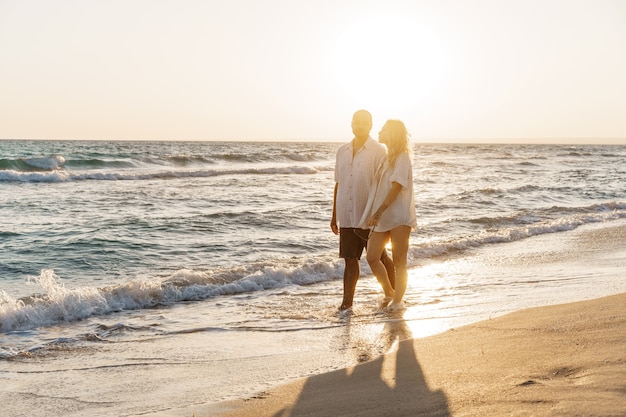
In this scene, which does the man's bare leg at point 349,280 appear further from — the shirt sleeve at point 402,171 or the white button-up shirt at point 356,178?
the shirt sleeve at point 402,171

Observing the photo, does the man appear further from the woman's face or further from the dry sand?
the dry sand

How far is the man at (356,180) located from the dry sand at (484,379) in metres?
1.75

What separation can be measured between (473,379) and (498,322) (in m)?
1.88

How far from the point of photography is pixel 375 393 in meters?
4.00

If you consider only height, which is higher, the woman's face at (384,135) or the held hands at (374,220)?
the woman's face at (384,135)

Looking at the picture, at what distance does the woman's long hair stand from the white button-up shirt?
1.08ft

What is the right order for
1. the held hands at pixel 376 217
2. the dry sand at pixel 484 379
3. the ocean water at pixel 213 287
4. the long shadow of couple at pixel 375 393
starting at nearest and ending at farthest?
the dry sand at pixel 484 379 → the long shadow of couple at pixel 375 393 → the ocean water at pixel 213 287 → the held hands at pixel 376 217

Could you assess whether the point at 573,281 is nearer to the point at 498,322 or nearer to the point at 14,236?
the point at 498,322

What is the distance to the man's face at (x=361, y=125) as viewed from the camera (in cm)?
675

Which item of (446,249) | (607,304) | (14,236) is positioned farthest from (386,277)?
(14,236)

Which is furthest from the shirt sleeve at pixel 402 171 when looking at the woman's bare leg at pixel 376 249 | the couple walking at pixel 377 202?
the woman's bare leg at pixel 376 249

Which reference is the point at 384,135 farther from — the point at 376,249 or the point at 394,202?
the point at 376,249

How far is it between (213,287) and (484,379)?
4889 millimetres

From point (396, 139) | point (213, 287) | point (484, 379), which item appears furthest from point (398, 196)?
point (213, 287)
